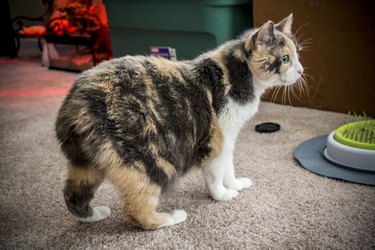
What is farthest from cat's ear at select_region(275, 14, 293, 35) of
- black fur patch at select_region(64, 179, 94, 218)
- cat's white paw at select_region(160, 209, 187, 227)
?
black fur patch at select_region(64, 179, 94, 218)

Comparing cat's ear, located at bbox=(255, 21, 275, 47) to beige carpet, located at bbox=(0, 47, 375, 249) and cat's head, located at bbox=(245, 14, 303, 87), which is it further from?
beige carpet, located at bbox=(0, 47, 375, 249)

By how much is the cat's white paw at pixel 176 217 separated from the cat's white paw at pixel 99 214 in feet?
0.66

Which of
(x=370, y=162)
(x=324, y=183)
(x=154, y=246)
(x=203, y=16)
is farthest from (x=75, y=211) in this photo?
(x=203, y=16)

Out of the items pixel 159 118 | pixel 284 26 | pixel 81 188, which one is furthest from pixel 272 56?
pixel 81 188

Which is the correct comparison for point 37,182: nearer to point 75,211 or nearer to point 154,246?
point 75,211

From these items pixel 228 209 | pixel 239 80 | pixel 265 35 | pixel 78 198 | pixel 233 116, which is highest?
pixel 265 35

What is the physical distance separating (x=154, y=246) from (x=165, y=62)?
0.52 m

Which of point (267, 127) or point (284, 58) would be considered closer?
point (284, 58)

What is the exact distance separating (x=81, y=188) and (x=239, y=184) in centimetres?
52

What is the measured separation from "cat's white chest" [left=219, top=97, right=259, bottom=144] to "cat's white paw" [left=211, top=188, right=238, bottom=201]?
18cm

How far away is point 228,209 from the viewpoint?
3.97 feet

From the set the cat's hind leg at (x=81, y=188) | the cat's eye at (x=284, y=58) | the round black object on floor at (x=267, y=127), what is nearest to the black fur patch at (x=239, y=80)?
the cat's eye at (x=284, y=58)

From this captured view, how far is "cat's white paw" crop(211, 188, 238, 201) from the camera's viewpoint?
1.25 m

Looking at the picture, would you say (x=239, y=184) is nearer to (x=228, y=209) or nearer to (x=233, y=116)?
(x=228, y=209)
